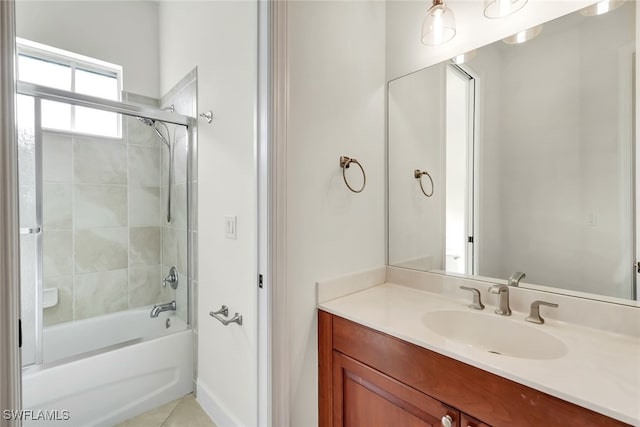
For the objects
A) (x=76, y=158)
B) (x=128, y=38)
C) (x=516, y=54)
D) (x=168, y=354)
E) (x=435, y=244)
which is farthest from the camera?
(x=128, y=38)

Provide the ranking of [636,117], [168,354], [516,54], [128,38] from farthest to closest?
[128,38]
[168,354]
[516,54]
[636,117]

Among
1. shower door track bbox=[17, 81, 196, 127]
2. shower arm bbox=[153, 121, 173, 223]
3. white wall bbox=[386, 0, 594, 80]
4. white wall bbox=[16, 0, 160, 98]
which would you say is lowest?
shower arm bbox=[153, 121, 173, 223]

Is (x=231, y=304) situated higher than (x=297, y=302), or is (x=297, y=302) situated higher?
(x=297, y=302)

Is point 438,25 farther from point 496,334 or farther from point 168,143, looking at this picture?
point 168,143

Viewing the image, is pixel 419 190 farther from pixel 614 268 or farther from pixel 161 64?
pixel 161 64

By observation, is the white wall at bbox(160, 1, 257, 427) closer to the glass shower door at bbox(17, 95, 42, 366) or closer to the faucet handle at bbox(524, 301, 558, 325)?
the glass shower door at bbox(17, 95, 42, 366)

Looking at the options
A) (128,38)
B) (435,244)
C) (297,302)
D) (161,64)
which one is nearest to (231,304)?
(297,302)

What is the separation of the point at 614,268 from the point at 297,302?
114 cm

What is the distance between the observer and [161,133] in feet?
7.49

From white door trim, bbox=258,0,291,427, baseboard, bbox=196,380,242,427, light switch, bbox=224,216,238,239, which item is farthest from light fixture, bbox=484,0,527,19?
baseboard, bbox=196,380,242,427

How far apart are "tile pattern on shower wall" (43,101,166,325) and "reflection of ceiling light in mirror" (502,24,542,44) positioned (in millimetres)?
2422

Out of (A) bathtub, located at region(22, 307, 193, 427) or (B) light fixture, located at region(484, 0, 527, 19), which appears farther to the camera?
(A) bathtub, located at region(22, 307, 193, 427)

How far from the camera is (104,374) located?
1.59 metres

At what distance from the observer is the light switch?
1.44 metres
